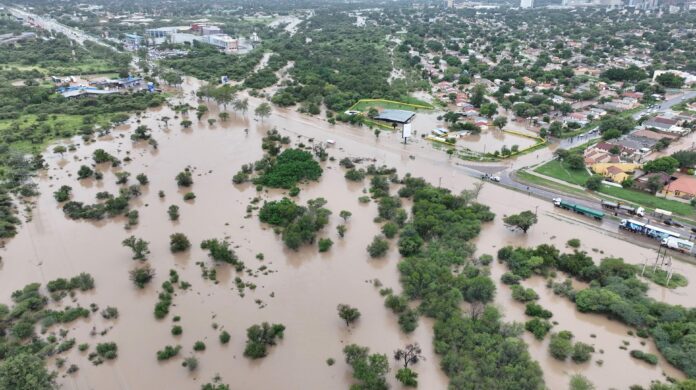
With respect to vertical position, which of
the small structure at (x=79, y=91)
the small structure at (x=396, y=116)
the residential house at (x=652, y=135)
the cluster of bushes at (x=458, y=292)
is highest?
the residential house at (x=652, y=135)

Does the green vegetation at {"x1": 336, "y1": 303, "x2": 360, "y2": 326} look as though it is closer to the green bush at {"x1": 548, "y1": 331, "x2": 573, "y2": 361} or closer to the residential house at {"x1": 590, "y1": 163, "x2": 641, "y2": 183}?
the green bush at {"x1": 548, "y1": 331, "x2": 573, "y2": 361}

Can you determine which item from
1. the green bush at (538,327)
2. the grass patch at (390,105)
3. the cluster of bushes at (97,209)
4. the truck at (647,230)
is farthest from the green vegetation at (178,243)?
the grass patch at (390,105)

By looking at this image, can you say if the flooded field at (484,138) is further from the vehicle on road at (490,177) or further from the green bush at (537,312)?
the green bush at (537,312)

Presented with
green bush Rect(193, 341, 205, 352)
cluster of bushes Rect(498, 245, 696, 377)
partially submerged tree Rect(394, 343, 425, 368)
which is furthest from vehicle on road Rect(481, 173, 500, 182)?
green bush Rect(193, 341, 205, 352)

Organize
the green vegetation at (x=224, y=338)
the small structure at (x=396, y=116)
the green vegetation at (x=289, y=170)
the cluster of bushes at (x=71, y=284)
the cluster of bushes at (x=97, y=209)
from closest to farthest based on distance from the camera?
the green vegetation at (x=224, y=338), the cluster of bushes at (x=71, y=284), the cluster of bushes at (x=97, y=209), the green vegetation at (x=289, y=170), the small structure at (x=396, y=116)

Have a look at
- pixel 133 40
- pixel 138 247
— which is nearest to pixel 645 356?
pixel 138 247

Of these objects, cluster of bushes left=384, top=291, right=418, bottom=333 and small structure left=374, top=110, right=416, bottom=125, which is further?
small structure left=374, top=110, right=416, bottom=125
